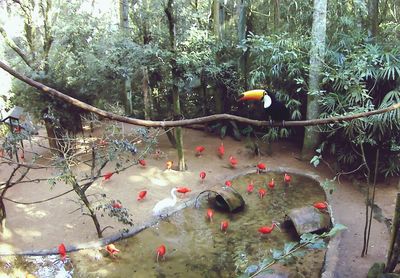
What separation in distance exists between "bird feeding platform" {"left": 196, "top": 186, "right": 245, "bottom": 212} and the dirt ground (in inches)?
18.4

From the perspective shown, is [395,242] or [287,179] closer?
[395,242]

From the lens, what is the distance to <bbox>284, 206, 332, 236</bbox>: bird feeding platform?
438 cm

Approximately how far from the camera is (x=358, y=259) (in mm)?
3932

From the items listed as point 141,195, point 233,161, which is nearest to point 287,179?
point 233,161

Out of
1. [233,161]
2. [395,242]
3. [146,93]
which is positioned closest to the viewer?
[395,242]

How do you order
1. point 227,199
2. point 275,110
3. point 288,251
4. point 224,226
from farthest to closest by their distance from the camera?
1. point 227,199
2. point 224,226
3. point 275,110
4. point 288,251

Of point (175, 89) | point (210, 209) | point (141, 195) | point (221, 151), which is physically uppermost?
point (175, 89)

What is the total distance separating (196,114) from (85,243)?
16.9 ft

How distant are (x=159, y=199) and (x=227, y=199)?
43.4 inches

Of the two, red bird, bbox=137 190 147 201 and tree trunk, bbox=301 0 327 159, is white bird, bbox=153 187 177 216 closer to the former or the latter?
red bird, bbox=137 190 147 201

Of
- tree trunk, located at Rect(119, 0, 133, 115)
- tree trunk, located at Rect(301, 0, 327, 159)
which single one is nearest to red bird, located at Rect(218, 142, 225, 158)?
tree trunk, located at Rect(301, 0, 327, 159)

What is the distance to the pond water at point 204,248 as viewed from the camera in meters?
3.95

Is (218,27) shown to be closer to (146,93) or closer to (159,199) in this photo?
(146,93)

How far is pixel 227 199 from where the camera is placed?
204 inches
